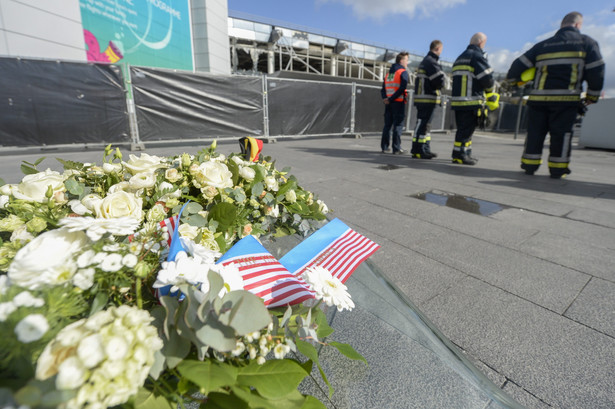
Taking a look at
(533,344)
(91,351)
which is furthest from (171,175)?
(533,344)

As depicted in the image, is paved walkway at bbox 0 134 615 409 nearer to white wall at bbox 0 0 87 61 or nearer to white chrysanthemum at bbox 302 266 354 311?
white chrysanthemum at bbox 302 266 354 311

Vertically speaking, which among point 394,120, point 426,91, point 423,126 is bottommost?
point 423,126

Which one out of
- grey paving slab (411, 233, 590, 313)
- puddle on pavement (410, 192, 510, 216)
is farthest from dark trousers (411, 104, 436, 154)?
grey paving slab (411, 233, 590, 313)

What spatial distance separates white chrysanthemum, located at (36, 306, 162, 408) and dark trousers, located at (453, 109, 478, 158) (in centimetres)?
713

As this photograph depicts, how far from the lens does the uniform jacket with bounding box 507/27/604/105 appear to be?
4.80 metres

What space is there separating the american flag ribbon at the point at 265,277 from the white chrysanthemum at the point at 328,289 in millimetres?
17

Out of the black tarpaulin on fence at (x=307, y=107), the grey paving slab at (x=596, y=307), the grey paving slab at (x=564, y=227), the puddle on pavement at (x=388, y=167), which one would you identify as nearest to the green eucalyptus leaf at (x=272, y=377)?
the grey paving slab at (x=596, y=307)

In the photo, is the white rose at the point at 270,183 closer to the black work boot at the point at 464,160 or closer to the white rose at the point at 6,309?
the white rose at the point at 6,309

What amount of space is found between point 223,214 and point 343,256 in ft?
1.24

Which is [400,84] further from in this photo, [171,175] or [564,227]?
[171,175]

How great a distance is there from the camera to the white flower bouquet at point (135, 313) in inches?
13.8

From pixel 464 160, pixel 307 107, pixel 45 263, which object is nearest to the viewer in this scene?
pixel 45 263

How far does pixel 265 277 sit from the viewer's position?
2.35 ft

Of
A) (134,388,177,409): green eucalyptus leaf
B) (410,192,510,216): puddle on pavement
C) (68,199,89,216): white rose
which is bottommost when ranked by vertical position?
(410,192,510,216): puddle on pavement
